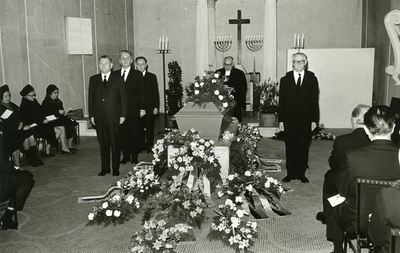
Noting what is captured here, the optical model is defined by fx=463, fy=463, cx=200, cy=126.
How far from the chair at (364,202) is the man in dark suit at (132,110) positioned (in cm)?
527

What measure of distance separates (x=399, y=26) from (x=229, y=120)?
9.45 feet

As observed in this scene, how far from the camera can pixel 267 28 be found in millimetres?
13117

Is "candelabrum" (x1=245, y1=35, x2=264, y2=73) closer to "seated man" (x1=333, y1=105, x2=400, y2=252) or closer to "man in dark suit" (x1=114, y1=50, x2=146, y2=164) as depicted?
"man in dark suit" (x1=114, y1=50, x2=146, y2=164)

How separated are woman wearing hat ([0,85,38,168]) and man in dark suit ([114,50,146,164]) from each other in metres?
1.59

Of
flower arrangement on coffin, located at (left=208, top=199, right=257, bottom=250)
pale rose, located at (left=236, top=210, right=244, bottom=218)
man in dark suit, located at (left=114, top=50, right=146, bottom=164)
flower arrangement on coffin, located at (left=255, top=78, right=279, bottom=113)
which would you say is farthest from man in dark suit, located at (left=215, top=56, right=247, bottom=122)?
pale rose, located at (left=236, top=210, right=244, bottom=218)

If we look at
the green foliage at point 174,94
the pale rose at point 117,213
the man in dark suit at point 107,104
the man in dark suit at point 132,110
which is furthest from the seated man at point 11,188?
the green foliage at point 174,94

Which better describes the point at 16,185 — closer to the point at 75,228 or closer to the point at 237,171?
the point at 75,228

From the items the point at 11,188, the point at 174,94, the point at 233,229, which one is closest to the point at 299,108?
the point at 233,229

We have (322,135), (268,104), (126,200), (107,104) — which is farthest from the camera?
(268,104)

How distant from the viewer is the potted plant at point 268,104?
37.1 feet

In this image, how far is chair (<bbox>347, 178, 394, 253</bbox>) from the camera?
10.5 feet

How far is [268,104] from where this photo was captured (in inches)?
456

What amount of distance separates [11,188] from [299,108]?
3.96m

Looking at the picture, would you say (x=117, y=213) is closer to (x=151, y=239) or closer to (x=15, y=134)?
(x=151, y=239)
